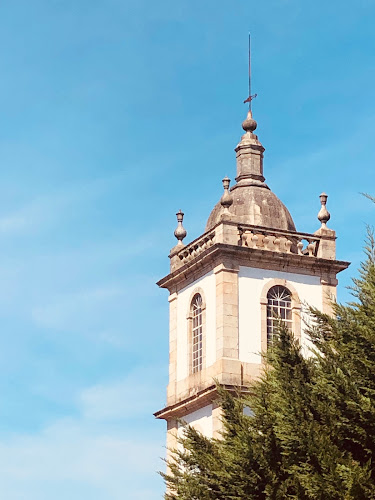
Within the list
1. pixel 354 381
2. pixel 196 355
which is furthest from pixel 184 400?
pixel 354 381

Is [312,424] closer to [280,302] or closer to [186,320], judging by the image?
[280,302]

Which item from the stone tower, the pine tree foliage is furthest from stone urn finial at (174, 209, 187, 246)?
the pine tree foliage

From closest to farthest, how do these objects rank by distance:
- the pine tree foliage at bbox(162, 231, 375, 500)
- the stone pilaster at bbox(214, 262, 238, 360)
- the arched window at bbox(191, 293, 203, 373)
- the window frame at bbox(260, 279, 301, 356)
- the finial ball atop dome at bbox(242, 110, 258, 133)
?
the pine tree foliage at bbox(162, 231, 375, 500) < the stone pilaster at bbox(214, 262, 238, 360) < the window frame at bbox(260, 279, 301, 356) < the arched window at bbox(191, 293, 203, 373) < the finial ball atop dome at bbox(242, 110, 258, 133)

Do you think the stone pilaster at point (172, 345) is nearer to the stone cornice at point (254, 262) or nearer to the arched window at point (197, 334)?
the stone cornice at point (254, 262)

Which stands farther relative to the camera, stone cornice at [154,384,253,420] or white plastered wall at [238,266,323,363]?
white plastered wall at [238,266,323,363]

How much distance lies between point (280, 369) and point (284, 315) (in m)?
13.1

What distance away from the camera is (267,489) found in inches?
963

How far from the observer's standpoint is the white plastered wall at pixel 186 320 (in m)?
36.7

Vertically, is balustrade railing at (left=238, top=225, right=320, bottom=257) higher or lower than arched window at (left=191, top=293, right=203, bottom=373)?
higher

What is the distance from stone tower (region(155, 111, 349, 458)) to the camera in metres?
36.1

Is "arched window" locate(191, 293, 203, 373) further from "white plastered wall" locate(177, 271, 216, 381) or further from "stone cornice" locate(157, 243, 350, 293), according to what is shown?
"stone cornice" locate(157, 243, 350, 293)

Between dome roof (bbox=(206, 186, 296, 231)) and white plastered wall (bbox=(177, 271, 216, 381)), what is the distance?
6.26ft

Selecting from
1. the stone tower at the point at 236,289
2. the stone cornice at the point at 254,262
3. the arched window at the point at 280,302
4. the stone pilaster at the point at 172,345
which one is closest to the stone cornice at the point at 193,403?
the stone tower at the point at 236,289

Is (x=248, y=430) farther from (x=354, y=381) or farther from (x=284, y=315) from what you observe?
A: (x=284, y=315)
